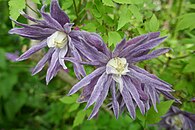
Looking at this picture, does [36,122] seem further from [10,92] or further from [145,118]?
[145,118]

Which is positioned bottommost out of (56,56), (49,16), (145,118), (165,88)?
(145,118)

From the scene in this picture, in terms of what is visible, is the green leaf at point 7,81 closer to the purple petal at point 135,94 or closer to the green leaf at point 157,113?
the green leaf at point 157,113

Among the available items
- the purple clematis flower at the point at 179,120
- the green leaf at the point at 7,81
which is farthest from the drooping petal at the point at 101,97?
the green leaf at the point at 7,81

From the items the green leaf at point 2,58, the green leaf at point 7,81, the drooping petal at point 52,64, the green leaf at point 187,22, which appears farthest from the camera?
the green leaf at point 7,81

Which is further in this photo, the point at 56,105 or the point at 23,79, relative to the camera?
the point at 23,79

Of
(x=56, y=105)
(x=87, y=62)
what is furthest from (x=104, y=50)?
(x=56, y=105)

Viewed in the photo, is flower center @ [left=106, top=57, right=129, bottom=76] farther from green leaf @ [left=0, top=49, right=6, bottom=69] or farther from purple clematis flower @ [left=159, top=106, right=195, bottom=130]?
green leaf @ [left=0, top=49, right=6, bottom=69]
